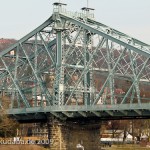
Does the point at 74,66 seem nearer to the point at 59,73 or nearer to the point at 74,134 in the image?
the point at 59,73

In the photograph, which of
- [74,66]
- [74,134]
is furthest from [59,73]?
[74,134]

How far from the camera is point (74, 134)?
85750mm

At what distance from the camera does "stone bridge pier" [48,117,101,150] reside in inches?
3216

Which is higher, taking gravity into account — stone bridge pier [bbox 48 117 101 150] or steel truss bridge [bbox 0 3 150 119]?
steel truss bridge [bbox 0 3 150 119]

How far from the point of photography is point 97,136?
90000mm

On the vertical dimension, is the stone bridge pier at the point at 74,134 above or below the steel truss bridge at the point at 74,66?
below

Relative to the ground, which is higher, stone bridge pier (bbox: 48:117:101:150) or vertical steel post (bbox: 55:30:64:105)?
vertical steel post (bbox: 55:30:64:105)

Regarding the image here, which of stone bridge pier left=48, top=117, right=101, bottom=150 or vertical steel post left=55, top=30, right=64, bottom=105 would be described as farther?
vertical steel post left=55, top=30, right=64, bottom=105

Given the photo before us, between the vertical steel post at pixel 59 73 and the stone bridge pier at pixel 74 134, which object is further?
the vertical steel post at pixel 59 73

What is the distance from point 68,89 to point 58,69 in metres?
3.56

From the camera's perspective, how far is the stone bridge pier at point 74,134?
81.7m

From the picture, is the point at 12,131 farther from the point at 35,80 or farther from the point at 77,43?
the point at 77,43

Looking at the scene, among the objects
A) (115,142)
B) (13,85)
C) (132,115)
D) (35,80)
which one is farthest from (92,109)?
(115,142)

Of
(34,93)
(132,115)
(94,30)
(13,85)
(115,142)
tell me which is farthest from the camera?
(115,142)
